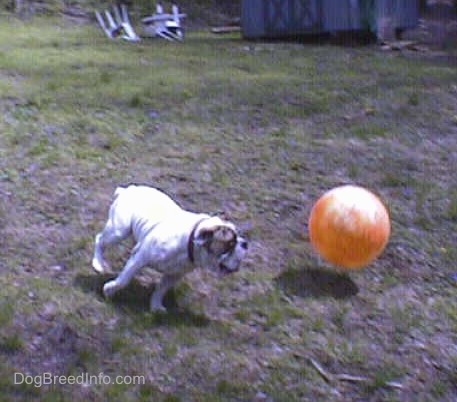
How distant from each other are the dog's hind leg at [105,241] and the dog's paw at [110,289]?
257 mm

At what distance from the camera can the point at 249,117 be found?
8836mm

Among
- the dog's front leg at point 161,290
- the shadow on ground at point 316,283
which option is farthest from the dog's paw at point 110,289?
the shadow on ground at point 316,283

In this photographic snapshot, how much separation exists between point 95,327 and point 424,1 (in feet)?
49.4

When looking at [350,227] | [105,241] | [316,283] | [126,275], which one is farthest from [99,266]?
[350,227]

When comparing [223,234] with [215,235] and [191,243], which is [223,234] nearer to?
[215,235]

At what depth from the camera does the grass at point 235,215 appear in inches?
193

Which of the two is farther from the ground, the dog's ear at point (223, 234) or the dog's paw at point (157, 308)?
the dog's ear at point (223, 234)

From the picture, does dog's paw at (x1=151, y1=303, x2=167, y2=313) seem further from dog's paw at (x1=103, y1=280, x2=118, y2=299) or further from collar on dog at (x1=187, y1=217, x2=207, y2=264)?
collar on dog at (x1=187, y1=217, x2=207, y2=264)

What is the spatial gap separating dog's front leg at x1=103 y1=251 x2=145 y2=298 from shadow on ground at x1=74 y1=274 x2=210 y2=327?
0.09 m

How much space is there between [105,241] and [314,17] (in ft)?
28.3

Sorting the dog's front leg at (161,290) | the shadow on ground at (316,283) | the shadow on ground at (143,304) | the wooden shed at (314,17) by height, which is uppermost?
the wooden shed at (314,17)

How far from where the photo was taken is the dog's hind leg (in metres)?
5.42

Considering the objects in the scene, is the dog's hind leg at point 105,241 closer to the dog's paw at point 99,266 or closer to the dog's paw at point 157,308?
the dog's paw at point 99,266

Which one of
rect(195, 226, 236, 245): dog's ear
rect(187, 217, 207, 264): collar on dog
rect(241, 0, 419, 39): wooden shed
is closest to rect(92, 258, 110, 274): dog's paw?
rect(187, 217, 207, 264): collar on dog
